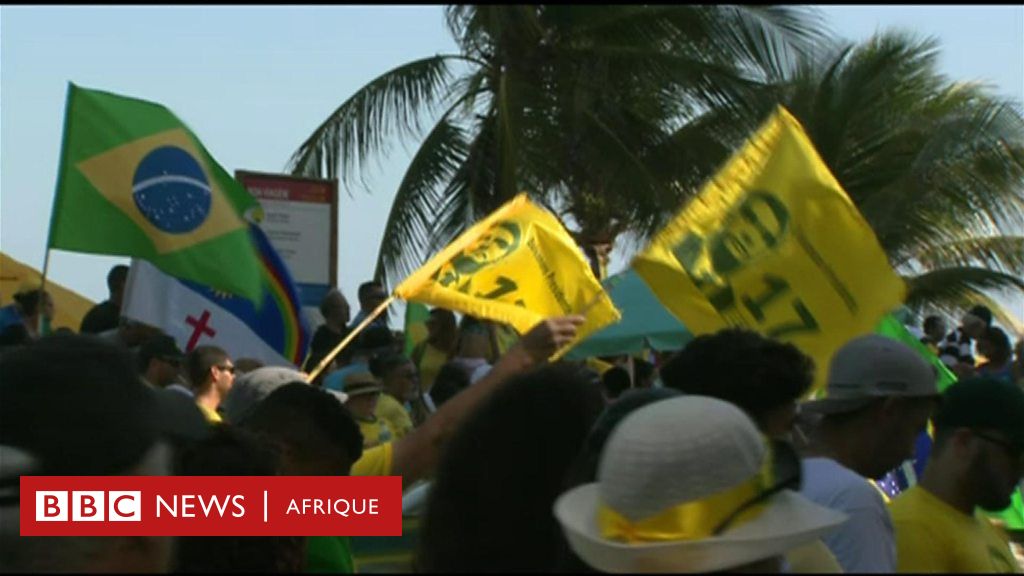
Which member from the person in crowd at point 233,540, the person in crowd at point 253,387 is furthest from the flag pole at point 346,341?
the person in crowd at point 233,540

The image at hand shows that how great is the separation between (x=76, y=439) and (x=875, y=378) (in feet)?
8.39

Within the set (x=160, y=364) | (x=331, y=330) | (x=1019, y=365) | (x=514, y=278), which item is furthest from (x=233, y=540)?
(x=1019, y=365)

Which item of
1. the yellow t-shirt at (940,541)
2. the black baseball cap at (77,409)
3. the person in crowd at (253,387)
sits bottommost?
the yellow t-shirt at (940,541)

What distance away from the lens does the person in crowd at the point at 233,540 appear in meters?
3.92

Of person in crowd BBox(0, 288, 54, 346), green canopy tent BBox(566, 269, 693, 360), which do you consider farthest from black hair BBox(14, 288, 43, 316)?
green canopy tent BBox(566, 269, 693, 360)

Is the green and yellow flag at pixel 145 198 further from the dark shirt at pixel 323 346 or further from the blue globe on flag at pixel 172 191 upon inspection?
the dark shirt at pixel 323 346

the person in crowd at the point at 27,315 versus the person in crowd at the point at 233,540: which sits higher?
the person in crowd at the point at 27,315

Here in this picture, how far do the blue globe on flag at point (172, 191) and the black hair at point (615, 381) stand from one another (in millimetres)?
2675

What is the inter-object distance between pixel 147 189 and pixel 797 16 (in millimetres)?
14639

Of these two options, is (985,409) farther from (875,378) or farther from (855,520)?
(855,520)

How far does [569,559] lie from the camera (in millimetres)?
3402

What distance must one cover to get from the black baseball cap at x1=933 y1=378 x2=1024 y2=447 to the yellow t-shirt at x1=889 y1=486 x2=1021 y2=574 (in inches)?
8.7

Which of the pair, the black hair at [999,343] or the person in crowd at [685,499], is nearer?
the person in crowd at [685,499]

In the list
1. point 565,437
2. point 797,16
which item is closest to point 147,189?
point 565,437
